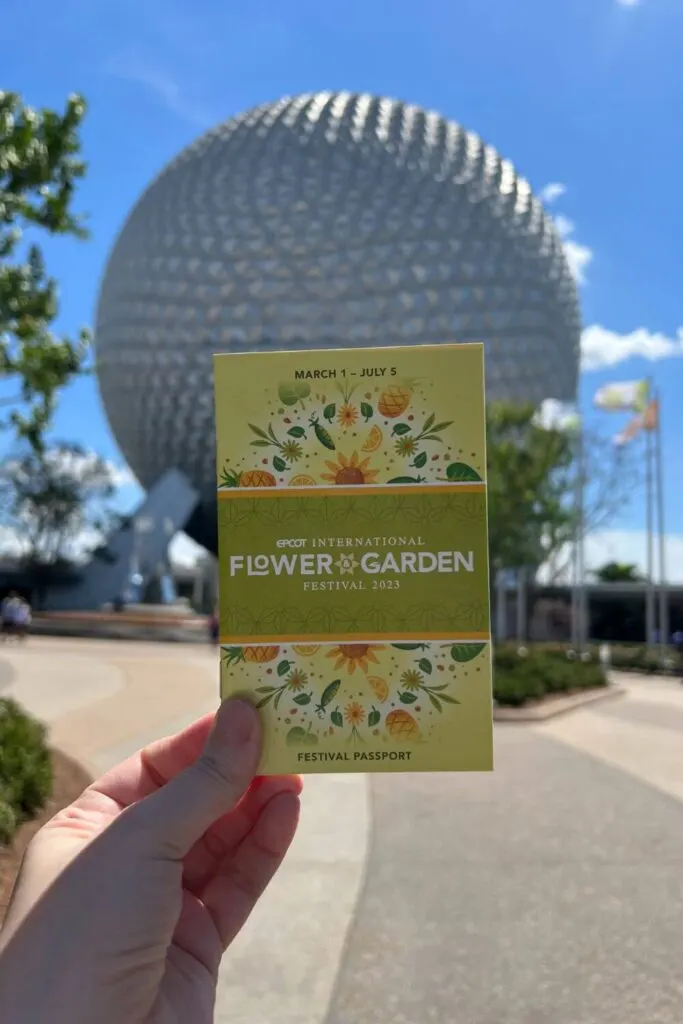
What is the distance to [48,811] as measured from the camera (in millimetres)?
6504

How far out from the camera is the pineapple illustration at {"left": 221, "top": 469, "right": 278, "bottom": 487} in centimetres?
215

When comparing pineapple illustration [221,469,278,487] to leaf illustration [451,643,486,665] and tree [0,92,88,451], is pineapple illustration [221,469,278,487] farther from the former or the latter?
tree [0,92,88,451]

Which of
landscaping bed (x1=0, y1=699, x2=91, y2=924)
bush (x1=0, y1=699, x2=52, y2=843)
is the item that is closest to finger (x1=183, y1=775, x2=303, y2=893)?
landscaping bed (x1=0, y1=699, x2=91, y2=924)

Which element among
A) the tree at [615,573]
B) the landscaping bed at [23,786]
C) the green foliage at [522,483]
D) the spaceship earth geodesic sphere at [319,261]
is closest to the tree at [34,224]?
the landscaping bed at [23,786]

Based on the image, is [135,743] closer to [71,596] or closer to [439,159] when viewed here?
[71,596]

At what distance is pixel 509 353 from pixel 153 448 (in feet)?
56.9

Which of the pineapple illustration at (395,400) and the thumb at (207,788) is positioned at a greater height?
the pineapple illustration at (395,400)

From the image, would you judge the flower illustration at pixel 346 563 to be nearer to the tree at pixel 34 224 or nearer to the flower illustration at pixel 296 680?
the flower illustration at pixel 296 680

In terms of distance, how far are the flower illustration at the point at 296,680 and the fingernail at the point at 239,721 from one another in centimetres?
10

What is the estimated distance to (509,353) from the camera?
138ft

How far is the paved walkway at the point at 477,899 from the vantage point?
3.97 meters

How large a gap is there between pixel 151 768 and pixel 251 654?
0.62m

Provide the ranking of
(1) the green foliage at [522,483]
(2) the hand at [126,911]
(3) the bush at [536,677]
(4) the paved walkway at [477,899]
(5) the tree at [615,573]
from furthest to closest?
(5) the tree at [615,573] < (1) the green foliage at [522,483] < (3) the bush at [536,677] < (4) the paved walkway at [477,899] < (2) the hand at [126,911]

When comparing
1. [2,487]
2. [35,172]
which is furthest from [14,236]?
[2,487]
